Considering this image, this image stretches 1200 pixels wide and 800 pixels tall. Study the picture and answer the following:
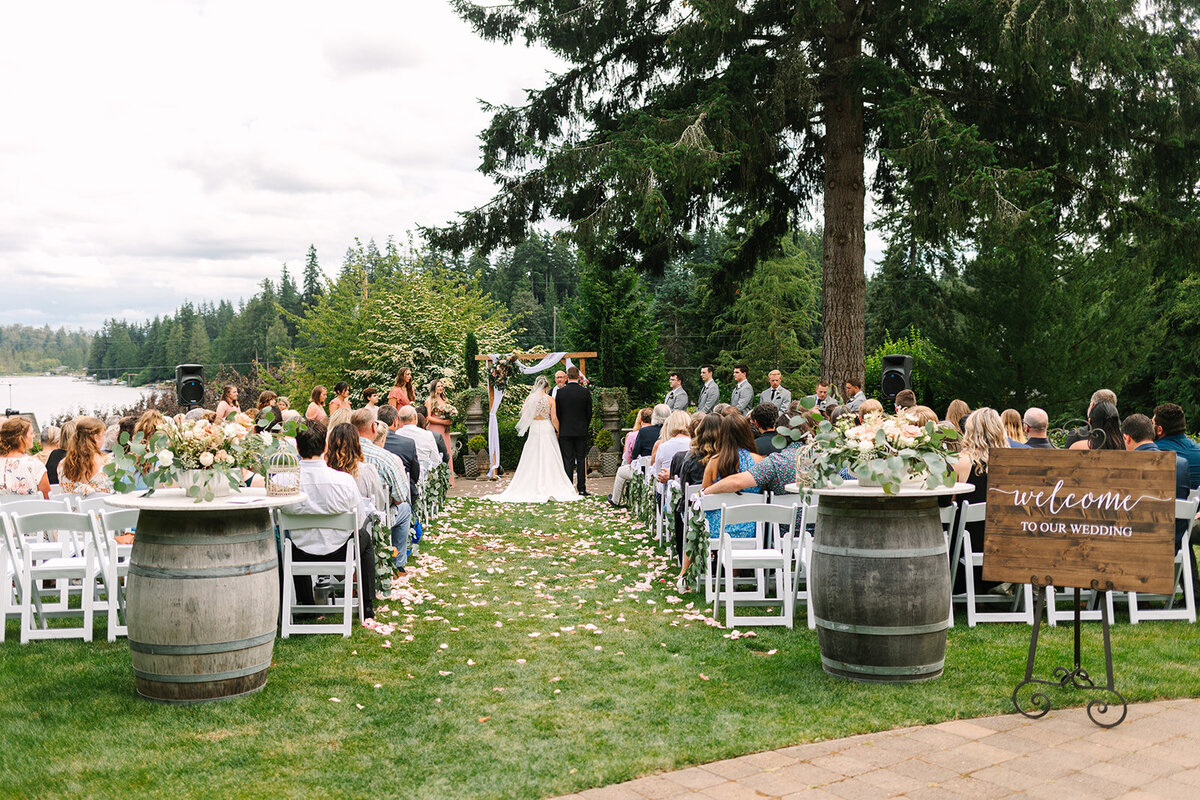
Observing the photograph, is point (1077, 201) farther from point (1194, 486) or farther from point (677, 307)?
point (677, 307)

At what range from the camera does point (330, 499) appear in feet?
20.1

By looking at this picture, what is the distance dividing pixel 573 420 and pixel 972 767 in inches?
413

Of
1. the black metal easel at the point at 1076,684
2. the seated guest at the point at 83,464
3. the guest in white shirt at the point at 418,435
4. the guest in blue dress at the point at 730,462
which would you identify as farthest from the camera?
the guest in white shirt at the point at 418,435

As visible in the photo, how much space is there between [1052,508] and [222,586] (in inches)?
161

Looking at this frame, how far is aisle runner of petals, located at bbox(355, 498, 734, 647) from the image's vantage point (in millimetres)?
6406

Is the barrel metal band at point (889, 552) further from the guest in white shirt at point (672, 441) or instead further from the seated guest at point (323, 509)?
the guest in white shirt at point (672, 441)

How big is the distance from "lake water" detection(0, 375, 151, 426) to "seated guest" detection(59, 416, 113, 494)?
485 inches

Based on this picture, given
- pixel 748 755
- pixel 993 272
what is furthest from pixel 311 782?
pixel 993 272

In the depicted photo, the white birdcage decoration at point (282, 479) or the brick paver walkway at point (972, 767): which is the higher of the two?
the white birdcage decoration at point (282, 479)

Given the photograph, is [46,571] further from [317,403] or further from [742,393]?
[742,393]

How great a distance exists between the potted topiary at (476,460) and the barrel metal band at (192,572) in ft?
42.4

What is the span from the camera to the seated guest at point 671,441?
917cm

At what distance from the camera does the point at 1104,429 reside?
729 centimetres

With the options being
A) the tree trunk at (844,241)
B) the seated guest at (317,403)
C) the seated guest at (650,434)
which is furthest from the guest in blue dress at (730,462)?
the tree trunk at (844,241)
